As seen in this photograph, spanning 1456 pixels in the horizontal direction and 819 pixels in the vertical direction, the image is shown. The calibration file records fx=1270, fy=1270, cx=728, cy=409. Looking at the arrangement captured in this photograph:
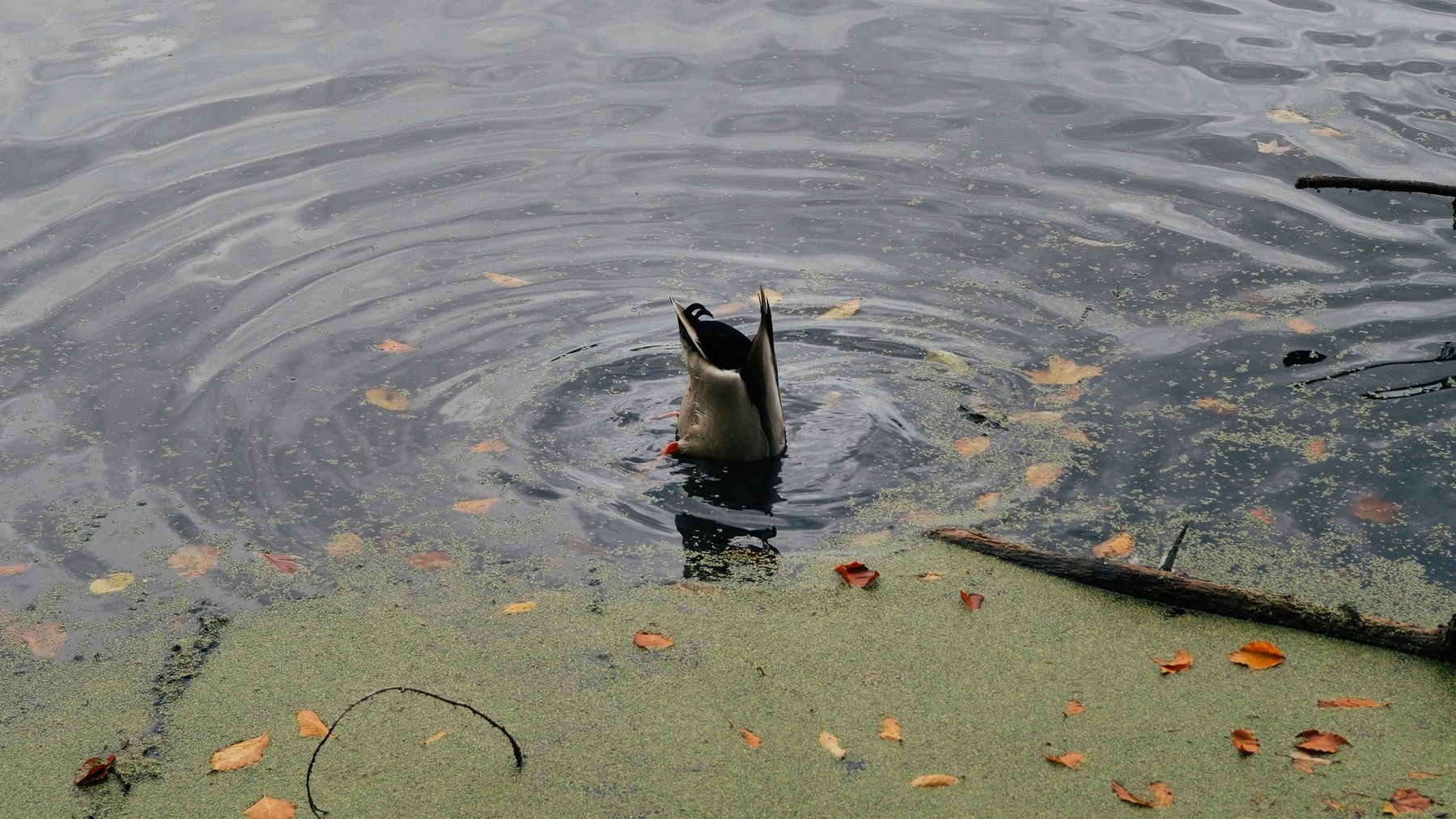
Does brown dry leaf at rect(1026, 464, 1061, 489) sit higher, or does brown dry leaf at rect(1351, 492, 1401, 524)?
brown dry leaf at rect(1026, 464, 1061, 489)

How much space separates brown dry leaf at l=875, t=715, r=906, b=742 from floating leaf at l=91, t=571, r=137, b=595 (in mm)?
2445

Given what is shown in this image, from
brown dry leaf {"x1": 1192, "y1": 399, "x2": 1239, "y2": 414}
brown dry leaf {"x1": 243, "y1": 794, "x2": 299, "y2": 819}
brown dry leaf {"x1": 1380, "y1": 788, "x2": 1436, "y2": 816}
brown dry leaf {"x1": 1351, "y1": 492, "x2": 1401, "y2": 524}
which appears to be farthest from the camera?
brown dry leaf {"x1": 1192, "y1": 399, "x2": 1239, "y2": 414}

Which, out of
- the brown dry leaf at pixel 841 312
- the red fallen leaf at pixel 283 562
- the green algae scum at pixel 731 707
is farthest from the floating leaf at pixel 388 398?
the brown dry leaf at pixel 841 312

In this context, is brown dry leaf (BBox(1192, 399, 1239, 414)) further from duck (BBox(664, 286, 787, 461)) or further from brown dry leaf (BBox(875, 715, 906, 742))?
brown dry leaf (BBox(875, 715, 906, 742))

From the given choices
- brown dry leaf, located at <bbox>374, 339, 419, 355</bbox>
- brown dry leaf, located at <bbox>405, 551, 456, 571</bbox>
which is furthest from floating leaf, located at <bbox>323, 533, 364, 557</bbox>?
brown dry leaf, located at <bbox>374, 339, 419, 355</bbox>

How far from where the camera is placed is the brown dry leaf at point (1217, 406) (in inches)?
197

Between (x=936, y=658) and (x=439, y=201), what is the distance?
4869mm

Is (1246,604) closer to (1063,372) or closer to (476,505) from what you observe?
(1063,372)

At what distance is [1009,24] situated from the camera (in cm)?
984

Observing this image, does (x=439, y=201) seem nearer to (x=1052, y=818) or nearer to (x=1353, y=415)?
(x=1353, y=415)

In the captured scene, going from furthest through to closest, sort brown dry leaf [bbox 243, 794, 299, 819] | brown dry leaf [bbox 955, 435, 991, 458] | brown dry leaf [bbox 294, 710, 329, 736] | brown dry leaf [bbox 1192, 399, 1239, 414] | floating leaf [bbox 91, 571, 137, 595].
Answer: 1. brown dry leaf [bbox 1192, 399, 1239, 414]
2. brown dry leaf [bbox 955, 435, 991, 458]
3. floating leaf [bbox 91, 571, 137, 595]
4. brown dry leaf [bbox 294, 710, 329, 736]
5. brown dry leaf [bbox 243, 794, 299, 819]

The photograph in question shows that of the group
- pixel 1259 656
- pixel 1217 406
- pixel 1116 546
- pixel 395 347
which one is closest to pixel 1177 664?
pixel 1259 656

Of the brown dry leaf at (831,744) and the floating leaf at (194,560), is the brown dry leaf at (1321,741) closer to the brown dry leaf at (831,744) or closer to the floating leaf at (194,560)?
the brown dry leaf at (831,744)

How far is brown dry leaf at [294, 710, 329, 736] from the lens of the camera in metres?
3.15
